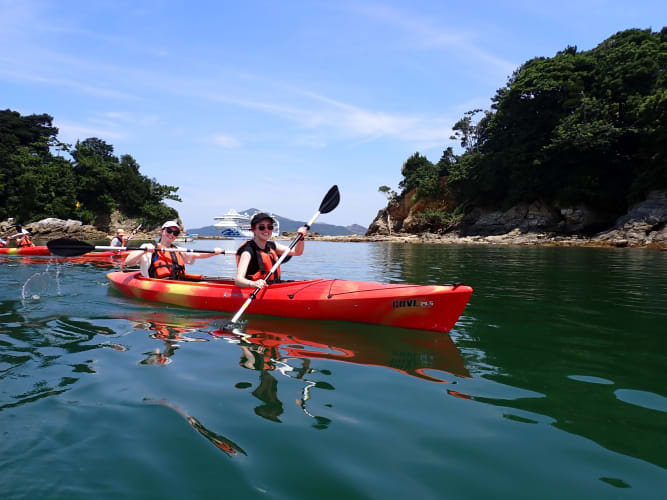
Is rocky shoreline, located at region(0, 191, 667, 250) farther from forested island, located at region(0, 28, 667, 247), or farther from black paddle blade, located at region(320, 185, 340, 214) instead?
black paddle blade, located at region(320, 185, 340, 214)

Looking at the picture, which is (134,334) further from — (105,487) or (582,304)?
(582,304)

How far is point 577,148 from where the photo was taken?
1359 inches

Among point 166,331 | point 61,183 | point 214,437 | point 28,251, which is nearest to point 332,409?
point 214,437

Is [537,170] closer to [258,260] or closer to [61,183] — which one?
[258,260]

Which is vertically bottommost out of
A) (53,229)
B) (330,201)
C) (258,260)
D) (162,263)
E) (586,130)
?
(162,263)

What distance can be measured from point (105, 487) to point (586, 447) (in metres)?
2.71

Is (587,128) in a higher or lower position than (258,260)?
higher

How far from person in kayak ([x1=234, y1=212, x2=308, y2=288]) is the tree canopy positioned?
33.7 m

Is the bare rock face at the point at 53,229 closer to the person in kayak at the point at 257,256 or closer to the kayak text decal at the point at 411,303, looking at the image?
the person in kayak at the point at 257,256

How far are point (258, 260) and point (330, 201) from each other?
2.28 metres

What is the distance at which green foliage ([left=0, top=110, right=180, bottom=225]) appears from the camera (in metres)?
48.0

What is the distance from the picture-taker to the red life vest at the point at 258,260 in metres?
6.33

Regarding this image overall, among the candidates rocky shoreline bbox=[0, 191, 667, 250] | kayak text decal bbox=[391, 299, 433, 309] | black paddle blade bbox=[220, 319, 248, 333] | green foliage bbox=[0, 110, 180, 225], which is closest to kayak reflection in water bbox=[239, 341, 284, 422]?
black paddle blade bbox=[220, 319, 248, 333]

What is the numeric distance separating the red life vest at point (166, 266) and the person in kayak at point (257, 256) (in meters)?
2.45
